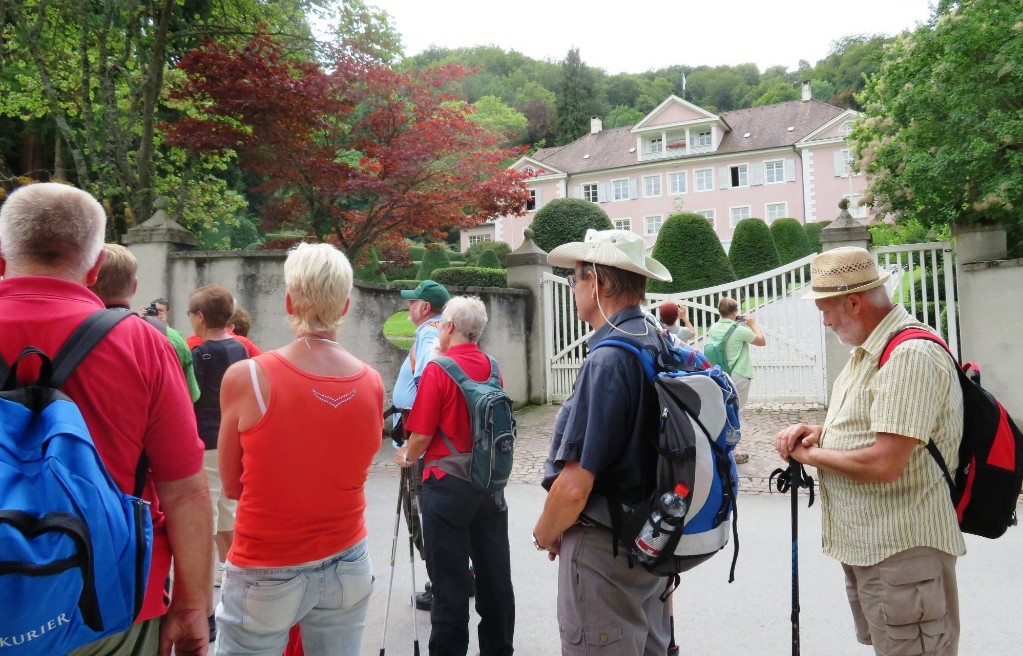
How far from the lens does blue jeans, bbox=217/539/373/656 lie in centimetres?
234

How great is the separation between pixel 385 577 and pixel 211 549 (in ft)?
10.6

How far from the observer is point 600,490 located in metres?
2.34

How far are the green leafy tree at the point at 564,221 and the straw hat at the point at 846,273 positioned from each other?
25.5 meters

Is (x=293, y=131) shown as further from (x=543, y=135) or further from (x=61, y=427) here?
(x=543, y=135)

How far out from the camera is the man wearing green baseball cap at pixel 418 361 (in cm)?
419

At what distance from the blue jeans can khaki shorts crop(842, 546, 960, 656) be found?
175 cm

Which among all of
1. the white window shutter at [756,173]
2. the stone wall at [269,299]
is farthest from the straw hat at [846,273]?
the white window shutter at [756,173]

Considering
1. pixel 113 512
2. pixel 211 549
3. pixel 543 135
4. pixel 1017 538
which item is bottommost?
pixel 1017 538

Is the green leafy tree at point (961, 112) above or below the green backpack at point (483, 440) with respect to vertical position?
above

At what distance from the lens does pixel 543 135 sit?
74062mm

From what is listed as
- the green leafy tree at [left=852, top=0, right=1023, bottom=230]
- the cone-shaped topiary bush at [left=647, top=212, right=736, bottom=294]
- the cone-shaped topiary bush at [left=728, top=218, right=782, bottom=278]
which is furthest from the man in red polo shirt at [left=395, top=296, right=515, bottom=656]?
the cone-shaped topiary bush at [left=728, top=218, right=782, bottom=278]

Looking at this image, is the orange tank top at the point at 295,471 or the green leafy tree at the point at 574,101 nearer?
the orange tank top at the point at 295,471

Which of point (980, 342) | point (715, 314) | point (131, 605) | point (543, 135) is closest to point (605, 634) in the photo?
point (131, 605)

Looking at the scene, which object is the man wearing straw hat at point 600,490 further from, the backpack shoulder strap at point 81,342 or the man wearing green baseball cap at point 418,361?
the man wearing green baseball cap at point 418,361
